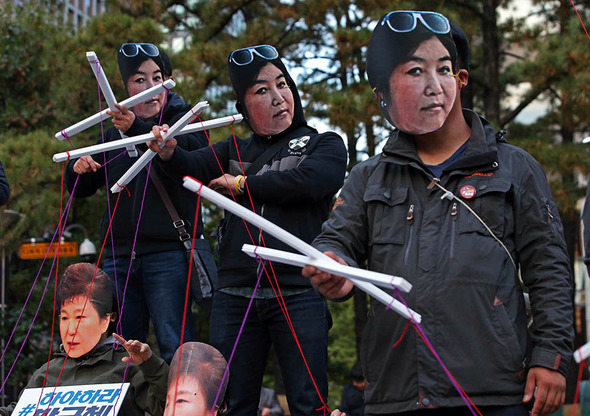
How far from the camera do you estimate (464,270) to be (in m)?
3.02

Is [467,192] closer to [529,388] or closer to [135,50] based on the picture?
[529,388]

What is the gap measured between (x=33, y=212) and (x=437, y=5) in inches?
257

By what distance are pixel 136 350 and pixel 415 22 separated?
1.80m

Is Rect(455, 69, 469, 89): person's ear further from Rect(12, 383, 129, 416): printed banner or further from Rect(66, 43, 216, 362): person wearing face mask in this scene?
Rect(12, 383, 129, 416): printed banner

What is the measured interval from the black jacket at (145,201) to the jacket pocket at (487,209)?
1.91 meters

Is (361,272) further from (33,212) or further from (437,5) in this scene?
(437,5)

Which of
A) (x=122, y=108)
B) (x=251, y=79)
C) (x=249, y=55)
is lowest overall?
(x=122, y=108)

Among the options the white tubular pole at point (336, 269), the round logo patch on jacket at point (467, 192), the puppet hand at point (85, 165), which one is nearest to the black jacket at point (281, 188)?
the puppet hand at point (85, 165)

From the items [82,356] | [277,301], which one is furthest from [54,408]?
[277,301]

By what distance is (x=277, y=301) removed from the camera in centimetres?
408

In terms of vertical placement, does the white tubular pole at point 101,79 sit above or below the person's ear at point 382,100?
above

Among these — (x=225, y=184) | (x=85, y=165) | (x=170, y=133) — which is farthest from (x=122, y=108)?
(x=85, y=165)

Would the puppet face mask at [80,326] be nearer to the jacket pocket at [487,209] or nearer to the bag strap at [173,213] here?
the bag strap at [173,213]

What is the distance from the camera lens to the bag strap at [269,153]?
4.40 meters
